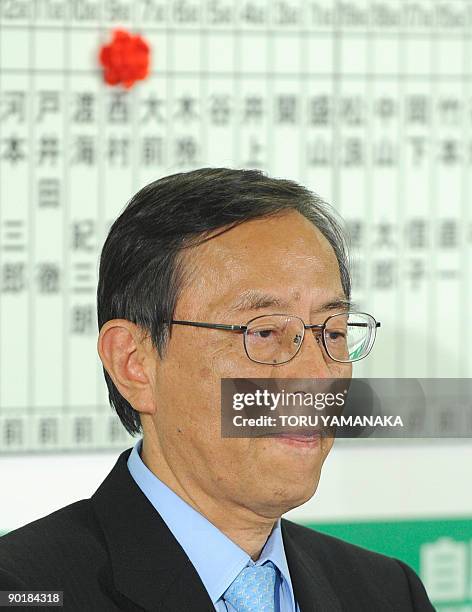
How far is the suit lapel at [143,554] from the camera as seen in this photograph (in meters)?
0.68

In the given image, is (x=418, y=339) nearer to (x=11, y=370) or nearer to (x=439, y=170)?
(x=439, y=170)

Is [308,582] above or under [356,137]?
under

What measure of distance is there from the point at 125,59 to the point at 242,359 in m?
0.83

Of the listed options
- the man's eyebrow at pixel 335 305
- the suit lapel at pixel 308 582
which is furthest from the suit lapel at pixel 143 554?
the man's eyebrow at pixel 335 305

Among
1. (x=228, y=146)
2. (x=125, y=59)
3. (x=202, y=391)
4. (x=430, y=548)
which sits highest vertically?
(x=125, y=59)

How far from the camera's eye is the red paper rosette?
1.39m

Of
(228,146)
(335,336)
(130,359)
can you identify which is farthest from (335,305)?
(228,146)

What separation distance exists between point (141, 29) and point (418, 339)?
63cm

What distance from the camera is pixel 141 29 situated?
1.39 metres

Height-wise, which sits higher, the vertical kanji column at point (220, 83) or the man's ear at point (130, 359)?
the vertical kanji column at point (220, 83)

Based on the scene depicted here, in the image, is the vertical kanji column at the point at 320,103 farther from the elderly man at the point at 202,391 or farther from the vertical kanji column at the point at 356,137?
the elderly man at the point at 202,391

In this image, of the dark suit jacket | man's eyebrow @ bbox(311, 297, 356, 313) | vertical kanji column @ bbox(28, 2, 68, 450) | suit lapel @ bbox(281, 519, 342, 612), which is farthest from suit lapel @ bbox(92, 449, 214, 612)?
vertical kanji column @ bbox(28, 2, 68, 450)

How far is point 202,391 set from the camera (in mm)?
713

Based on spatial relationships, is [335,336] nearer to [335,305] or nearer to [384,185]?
[335,305]
